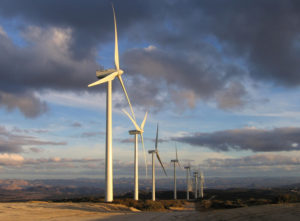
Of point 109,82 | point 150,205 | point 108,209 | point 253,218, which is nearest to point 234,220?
point 253,218

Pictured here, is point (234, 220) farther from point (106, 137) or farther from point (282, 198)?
point (106, 137)

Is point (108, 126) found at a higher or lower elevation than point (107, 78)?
lower

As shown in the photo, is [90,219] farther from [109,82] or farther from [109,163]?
[109,82]

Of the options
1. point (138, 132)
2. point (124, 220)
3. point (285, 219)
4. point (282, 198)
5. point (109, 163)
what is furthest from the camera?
point (138, 132)

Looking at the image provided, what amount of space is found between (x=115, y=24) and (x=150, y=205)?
109ft

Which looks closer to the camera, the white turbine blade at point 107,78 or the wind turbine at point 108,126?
the wind turbine at point 108,126

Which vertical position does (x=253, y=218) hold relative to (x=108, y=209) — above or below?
above

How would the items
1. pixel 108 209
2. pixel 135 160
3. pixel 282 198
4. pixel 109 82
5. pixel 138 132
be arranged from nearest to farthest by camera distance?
pixel 282 198
pixel 108 209
pixel 109 82
pixel 135 160
pixel 138 132

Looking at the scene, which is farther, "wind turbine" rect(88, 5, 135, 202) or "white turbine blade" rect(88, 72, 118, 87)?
"white turbine blade" rect(88, 72, 118, 87)

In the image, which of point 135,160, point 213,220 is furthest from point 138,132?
point 213,220

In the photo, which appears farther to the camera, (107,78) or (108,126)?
(107,78)

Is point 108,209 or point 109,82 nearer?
point 108,209

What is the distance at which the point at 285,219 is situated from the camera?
2094 cm

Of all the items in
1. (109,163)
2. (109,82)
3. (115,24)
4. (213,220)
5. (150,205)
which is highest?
(115,24)
